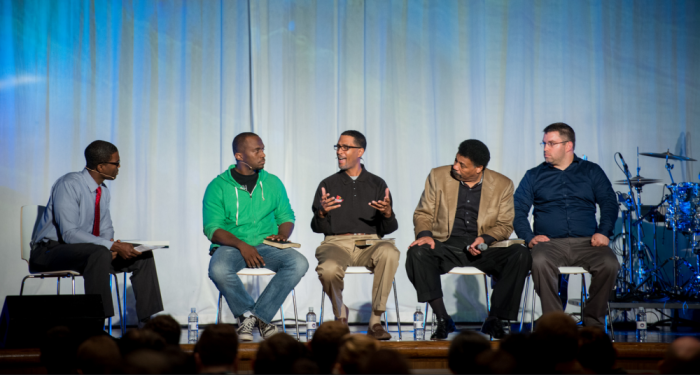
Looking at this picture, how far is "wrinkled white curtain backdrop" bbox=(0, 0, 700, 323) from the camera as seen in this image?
4.90 m

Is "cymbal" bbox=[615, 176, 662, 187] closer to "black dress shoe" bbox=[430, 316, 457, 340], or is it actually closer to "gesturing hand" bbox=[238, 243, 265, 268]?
"black dress shoe" bbox=[430, 316, 457, 340]

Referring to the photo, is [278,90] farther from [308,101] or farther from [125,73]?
[125,73]

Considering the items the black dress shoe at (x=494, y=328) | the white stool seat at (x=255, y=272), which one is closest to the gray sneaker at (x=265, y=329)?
the white stool seat at (x=255, y=272)

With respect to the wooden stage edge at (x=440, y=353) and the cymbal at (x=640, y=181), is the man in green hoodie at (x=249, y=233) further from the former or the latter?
the cymbal at (x=640, y=181)

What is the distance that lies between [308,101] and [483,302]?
2.16 metres

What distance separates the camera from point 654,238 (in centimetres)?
488

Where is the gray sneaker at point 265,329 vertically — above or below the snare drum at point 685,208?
below

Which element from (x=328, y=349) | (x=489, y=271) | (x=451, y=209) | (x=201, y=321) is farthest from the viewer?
(x=201, y=321)

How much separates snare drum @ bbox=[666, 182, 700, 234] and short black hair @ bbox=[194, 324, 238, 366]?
12.3 feet

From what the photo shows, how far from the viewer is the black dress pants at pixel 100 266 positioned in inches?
135

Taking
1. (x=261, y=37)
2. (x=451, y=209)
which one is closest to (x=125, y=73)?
(x=261, y=37)

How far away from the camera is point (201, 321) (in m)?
4.77

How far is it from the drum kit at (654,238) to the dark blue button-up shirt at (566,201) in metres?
0.68

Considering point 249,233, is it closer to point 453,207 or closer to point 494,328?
point 453,207
